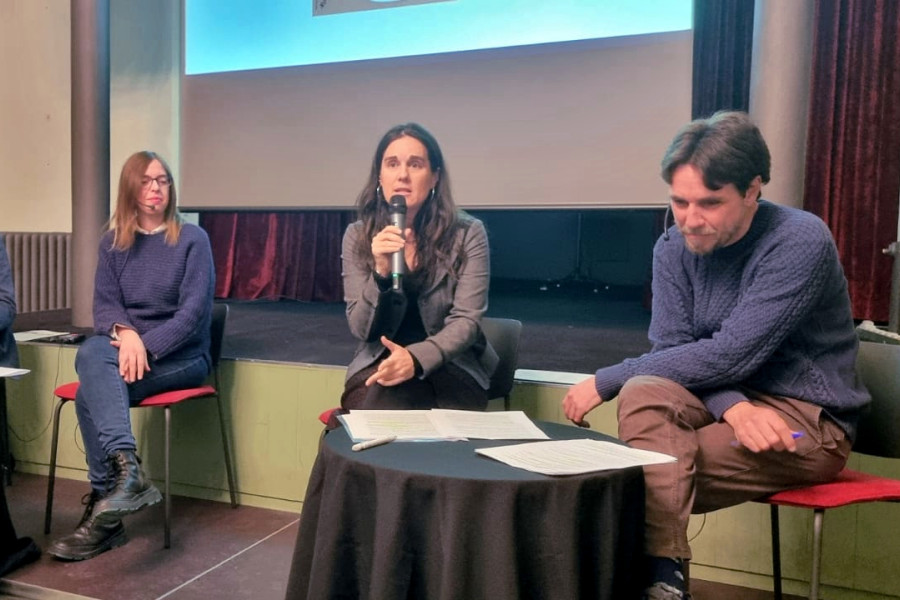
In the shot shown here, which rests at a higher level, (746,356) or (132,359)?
(746,356)

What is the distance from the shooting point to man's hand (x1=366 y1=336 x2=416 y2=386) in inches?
65.4

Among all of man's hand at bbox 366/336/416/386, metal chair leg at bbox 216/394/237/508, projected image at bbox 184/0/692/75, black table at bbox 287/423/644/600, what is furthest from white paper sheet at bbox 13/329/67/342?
black table at bbox 287/423/644/600

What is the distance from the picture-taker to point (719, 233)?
138 cm

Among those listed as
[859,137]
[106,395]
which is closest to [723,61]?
[859,137]

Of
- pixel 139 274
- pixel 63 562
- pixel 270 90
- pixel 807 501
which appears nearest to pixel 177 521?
pixel 63 562

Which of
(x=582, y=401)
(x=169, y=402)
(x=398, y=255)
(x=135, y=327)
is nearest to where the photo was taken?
(x=582, y=401)

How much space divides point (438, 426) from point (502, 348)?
783mm

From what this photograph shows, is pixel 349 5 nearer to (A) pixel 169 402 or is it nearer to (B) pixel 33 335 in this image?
(B) pixel 33 335

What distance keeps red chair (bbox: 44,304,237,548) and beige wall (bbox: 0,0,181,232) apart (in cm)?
235

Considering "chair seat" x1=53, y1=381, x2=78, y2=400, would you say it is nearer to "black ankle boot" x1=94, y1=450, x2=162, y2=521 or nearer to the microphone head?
"black ankle boot" x1=94, y1=450, x2=162, y2=521

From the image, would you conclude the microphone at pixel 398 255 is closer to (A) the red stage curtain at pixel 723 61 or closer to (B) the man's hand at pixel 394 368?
(B) the man's hand at pixel 394 368

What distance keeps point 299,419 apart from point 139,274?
0.69m

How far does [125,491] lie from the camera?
1.92 metres

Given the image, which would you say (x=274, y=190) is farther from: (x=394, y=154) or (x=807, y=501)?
(x=807, y=501)
